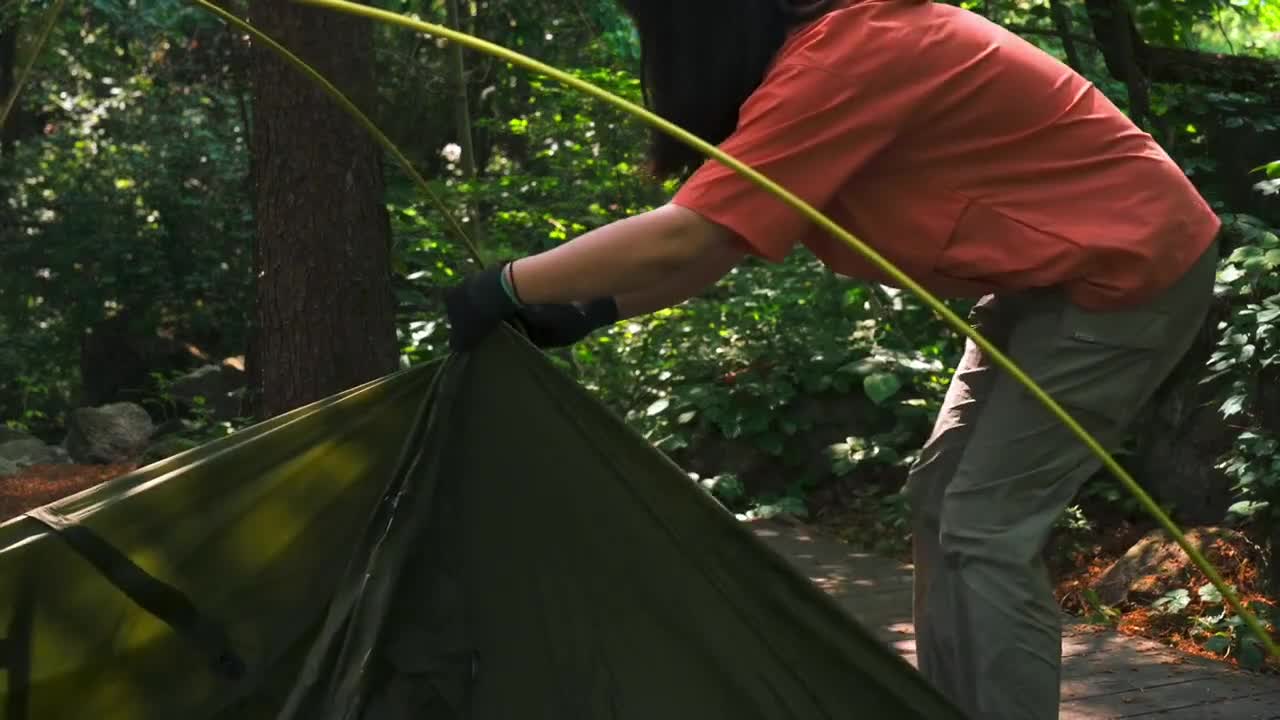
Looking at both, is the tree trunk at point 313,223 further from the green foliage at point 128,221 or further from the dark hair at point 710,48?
the green foliage at point 128,221

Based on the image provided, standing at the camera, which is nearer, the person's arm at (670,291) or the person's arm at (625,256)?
the person's arm at (625,256)

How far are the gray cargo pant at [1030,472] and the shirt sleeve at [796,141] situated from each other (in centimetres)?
43

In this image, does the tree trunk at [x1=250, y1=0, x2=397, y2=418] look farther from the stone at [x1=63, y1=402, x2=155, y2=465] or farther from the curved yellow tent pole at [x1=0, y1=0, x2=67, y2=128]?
the stone at [x1=63, y1=402, x2=155, y2=465]

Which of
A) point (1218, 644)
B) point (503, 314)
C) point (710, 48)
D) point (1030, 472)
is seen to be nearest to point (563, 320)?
point (503, 314)

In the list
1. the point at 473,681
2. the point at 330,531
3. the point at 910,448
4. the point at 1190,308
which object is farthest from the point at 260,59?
the point at 910,448

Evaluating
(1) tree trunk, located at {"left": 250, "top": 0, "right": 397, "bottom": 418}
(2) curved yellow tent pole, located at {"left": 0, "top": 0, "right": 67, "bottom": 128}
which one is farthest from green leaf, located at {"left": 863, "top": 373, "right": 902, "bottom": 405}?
(2) curved yellow tent pole, located at {"left": 0, "top": 0, "right": 67, "bottom": 128}

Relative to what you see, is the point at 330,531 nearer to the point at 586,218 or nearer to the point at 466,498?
the point at 466,498

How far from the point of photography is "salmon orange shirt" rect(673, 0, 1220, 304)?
2.16 metres

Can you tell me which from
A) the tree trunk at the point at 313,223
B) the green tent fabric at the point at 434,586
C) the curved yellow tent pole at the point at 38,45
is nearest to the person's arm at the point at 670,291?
the green tent fabric at the point at 434,586

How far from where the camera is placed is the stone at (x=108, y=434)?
9703 millimetres

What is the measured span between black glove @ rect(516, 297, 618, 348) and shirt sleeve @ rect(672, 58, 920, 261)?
41 cm

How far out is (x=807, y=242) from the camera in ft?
8.04

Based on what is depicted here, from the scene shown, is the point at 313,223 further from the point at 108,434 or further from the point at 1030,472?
the point at 108,434

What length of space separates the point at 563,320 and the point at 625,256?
1.26ft
